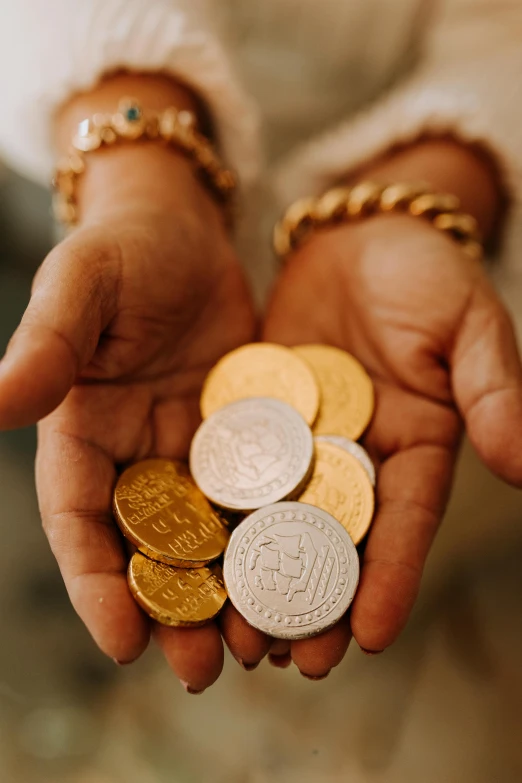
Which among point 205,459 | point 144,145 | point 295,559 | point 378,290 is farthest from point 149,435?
point 144,145

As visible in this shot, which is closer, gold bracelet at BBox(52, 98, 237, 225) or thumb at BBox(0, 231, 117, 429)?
thumb at BBox(0, 231, 117, 429)

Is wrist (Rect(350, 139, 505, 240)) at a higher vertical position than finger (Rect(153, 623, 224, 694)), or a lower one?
higher

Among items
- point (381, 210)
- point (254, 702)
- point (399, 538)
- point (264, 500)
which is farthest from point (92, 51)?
point (254, 702)

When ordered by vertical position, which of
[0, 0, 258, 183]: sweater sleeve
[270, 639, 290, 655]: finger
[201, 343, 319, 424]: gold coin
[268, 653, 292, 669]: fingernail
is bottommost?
[268, 653, 292, 669]: fingernail

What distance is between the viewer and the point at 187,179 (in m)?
1.04

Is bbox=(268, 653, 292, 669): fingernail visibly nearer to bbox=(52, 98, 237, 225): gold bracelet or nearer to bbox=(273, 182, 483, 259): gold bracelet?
bbox=(273, 182, 483, 259): gold bracelet

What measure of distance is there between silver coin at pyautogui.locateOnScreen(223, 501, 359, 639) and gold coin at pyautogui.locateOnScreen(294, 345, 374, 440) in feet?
0.51

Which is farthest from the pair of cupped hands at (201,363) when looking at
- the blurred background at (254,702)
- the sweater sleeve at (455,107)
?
the sweater sleeve at (455,107)

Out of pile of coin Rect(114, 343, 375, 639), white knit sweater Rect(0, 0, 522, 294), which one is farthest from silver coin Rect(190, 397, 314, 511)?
white knit sweater Rect(0, 0, 522, 294)

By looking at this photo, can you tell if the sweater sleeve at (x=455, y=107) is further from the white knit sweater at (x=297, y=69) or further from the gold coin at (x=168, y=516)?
the gold coin at (x=168, y=516)

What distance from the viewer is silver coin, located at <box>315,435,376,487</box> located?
78 centimetres

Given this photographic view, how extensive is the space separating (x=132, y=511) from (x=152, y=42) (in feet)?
2.44

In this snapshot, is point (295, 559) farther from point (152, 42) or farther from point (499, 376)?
point (152, 42)

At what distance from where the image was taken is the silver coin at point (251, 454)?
2.51 feet
